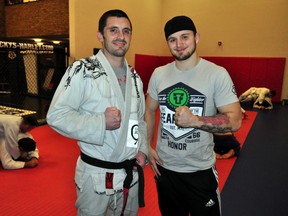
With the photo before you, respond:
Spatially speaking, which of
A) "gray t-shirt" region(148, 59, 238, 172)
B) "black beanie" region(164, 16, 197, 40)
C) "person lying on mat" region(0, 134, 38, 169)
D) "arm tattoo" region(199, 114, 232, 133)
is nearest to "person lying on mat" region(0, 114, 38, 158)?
"person lying on mat" region(0, 134, 38, 169)

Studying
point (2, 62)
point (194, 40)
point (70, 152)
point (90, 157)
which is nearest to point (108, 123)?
point (90, 157)

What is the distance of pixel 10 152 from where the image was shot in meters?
3.54

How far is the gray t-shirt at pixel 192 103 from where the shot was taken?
1.62 metres

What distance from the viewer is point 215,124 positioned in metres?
→ 1.53

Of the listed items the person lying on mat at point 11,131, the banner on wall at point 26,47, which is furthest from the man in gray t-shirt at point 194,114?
the banner on wall at point 26,47

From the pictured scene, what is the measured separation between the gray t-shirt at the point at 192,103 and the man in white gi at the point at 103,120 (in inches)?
8.3

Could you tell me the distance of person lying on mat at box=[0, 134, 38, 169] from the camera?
11.3ft

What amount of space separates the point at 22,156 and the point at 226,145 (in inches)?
124

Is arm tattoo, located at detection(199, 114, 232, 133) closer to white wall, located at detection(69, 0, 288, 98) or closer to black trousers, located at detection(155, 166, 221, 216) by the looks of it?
black trousers, located at detection(155, 166, 221, 216)

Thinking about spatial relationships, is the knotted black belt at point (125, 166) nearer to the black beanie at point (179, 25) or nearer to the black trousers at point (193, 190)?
the black trousers at point (193, 190)

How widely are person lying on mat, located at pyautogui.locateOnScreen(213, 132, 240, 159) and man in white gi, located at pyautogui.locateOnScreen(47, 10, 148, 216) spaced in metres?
2.77

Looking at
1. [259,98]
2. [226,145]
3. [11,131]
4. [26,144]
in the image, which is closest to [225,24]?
[259,98]

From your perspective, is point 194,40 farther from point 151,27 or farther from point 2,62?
point 151,27

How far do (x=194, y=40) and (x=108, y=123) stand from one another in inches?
31.2
